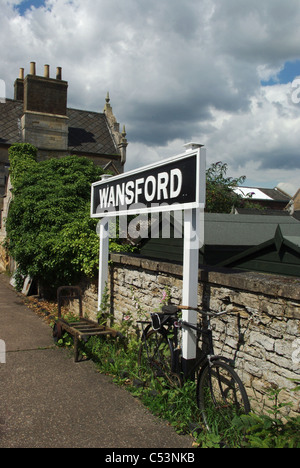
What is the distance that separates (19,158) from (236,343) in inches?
555

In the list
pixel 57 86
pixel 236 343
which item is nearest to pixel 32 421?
pixel 236 343

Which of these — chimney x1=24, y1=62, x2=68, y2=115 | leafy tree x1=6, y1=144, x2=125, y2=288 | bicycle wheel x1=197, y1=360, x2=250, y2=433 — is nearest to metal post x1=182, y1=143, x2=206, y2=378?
bicycle wheel x1=197, y1=360, x2=250, y2=433

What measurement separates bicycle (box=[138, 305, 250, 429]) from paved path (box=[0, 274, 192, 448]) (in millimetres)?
401

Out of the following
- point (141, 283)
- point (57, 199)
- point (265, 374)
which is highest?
point (57, 199)

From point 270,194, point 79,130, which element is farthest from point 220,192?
point 270,194

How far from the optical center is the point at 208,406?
4.09 m

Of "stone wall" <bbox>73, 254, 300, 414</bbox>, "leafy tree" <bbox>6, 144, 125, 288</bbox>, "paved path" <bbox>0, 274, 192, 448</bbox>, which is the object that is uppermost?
"leafy tree" <bbox>6, 144, 125, 288</bbox>

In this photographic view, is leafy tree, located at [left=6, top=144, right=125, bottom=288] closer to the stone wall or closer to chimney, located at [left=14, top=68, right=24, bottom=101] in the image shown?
Result: the stone wall

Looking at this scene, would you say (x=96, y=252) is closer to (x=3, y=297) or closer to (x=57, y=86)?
(x=3, y=297)

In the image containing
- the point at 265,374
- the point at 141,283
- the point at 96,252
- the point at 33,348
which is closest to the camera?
the point at 265,374

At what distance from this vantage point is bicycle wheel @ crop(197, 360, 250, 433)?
12.2ft

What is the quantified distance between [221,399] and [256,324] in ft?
3.02

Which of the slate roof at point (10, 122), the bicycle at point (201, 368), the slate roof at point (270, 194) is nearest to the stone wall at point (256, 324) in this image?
the bicycle at point (201, 368)

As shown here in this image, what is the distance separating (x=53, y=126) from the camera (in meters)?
26.1
